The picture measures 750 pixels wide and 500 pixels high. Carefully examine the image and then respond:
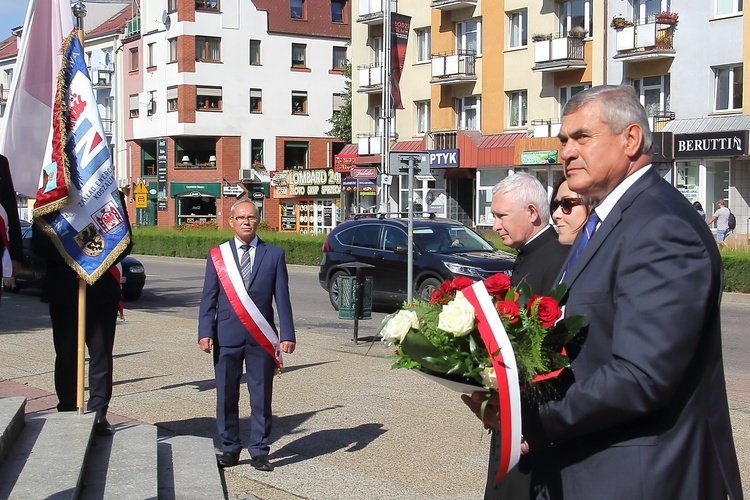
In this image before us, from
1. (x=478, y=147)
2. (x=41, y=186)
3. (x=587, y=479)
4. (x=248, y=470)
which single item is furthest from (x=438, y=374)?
(x=478, y=147)

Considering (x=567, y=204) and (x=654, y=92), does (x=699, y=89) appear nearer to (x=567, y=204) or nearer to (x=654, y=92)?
(x=654, y=92)

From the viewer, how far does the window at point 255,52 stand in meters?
63.8

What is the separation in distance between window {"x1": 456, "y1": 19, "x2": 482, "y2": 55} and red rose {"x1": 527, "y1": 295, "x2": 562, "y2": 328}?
4019 cm

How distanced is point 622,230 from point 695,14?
33.0 metres

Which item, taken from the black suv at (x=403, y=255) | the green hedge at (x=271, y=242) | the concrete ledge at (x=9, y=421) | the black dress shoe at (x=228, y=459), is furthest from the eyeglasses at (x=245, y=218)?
the green hedge at (x=271, y=242)


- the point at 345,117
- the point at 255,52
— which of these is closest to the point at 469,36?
the point at 345,117

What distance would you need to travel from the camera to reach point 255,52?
210ft

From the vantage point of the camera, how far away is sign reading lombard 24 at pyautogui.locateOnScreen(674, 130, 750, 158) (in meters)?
31.6

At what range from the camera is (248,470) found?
706 centimetres

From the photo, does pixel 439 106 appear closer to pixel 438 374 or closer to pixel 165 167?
pixel 165 167

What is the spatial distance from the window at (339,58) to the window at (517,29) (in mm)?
27125

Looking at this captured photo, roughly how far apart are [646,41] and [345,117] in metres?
32.6

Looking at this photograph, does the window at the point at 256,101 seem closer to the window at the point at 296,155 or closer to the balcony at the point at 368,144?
the window at the point at 296,155

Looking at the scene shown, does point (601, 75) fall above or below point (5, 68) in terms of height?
below
